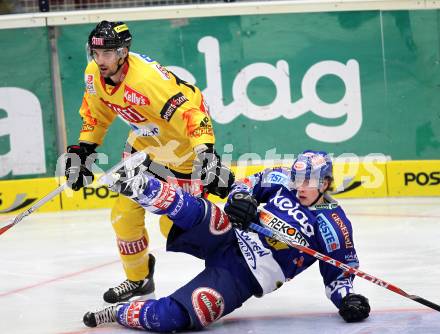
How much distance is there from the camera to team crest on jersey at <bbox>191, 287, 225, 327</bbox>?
4258mm

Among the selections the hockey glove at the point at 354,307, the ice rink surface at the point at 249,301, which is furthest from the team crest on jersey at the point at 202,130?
the hockey glove at the point at 354,307

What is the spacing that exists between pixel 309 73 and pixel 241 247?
13.4 feet

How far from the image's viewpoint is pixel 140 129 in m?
5.01

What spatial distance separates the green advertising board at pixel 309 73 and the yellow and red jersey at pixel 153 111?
10.8 ft

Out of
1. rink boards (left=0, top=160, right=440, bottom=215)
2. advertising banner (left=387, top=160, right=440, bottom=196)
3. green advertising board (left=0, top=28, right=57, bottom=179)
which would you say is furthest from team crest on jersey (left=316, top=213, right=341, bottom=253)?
green advertising board (left=0, top=28, right=57, bottom=179)

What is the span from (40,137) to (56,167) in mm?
279

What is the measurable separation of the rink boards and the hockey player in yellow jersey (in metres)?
3.14

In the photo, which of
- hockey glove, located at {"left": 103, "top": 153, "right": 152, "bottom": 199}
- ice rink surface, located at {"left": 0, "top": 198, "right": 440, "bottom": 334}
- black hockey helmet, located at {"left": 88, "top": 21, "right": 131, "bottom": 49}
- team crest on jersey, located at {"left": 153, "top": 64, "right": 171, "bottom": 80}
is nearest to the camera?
→ hockey glove, located at {"left": 103, "top": 153, "right": 152, "bottom": 199}

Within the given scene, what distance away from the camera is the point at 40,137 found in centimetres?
838

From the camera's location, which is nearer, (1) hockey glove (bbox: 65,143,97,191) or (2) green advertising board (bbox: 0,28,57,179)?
(1) hockey glove (bbox: 65,143,97,191)

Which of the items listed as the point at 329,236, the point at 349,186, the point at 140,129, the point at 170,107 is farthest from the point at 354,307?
the point at 349,186

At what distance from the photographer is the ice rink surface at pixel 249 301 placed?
4488 millimetres

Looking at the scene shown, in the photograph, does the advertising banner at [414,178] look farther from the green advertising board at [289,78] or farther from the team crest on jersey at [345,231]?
the team crest on jersey at [345,231]

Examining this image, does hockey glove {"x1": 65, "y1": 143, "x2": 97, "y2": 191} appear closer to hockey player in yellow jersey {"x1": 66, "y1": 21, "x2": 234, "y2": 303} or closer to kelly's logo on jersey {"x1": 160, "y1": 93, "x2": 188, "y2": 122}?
hockey player in yellow jersey {"x1": 66, "y1": 21, "x2": 234, "y2": 303}
